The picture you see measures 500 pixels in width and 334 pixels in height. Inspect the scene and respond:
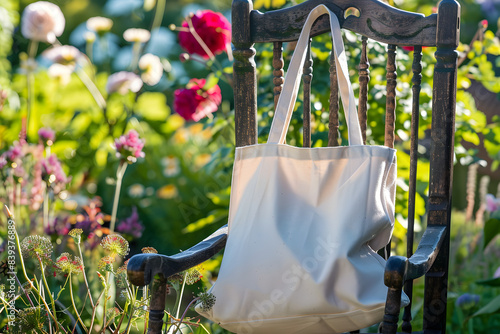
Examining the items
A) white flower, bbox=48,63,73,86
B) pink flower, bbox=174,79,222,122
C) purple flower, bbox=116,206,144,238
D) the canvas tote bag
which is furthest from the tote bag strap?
white flower, bbox=48,63,73,86

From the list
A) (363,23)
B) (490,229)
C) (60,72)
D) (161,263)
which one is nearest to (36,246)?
(161,263)

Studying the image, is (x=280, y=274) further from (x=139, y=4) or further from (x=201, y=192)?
(x=139, y=4)

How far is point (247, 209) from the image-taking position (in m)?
1.25

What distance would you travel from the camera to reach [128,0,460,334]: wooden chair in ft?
4.00

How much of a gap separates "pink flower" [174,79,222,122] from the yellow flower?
3.89 ft

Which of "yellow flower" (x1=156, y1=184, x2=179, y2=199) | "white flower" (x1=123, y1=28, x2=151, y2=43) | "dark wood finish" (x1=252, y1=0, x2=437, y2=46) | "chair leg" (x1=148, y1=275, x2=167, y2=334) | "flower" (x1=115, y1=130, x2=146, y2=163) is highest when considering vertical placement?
"white flower" (x1=123, y1=28, x2=151, y2=43)

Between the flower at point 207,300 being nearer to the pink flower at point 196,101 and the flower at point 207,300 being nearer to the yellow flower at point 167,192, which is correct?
the pink flower at point 196,101

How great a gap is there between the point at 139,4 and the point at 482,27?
1941 mm

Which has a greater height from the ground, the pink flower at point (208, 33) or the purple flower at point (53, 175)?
the pink flower at point (208, 33)

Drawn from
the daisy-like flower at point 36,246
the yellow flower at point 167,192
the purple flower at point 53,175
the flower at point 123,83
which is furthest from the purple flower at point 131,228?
the yellow flower at point 167,192

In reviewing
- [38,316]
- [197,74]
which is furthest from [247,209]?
[197,74]

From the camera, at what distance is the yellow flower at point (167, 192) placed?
3.03 meters

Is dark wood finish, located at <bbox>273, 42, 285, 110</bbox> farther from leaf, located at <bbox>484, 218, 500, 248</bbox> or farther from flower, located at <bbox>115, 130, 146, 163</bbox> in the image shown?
leaf, located at <bbox>484, 218, 500, 248</bbox>

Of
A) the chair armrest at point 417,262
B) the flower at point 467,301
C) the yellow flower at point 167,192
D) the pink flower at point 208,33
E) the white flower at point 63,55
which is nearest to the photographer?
the chair armrest at point 417,262
